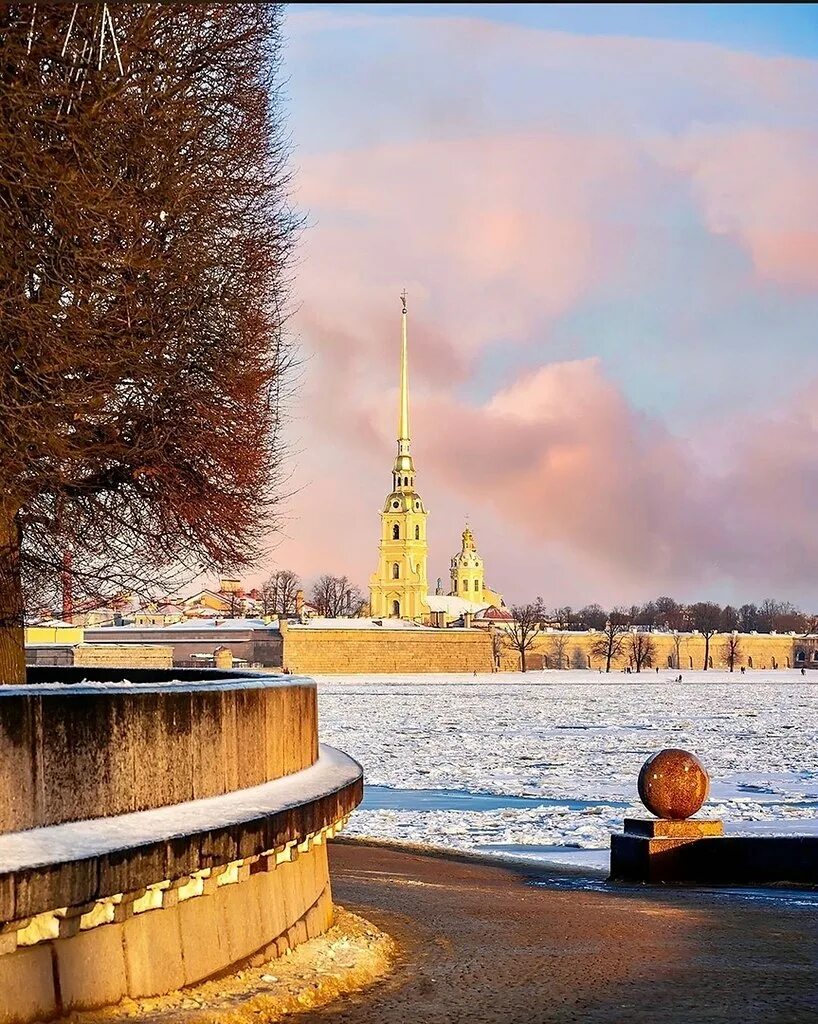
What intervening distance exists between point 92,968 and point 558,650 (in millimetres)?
186754

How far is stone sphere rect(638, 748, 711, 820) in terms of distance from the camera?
13.9 metres

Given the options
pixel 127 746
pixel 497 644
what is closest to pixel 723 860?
pixel 127 746

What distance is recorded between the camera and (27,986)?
19.8ft

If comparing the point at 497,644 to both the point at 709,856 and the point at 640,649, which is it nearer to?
the point at 640,649

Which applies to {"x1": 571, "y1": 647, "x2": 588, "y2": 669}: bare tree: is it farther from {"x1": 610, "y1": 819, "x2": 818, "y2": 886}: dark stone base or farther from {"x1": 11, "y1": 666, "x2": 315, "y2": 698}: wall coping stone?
{"x1": 11, "y1": 666, "x2": 315, "y2": 698}: wall coping stone

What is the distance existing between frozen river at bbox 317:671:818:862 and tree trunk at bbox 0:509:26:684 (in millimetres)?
7579

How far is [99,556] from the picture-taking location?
13.8 m

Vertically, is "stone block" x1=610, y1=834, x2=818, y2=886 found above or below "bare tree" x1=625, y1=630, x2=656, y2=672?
above

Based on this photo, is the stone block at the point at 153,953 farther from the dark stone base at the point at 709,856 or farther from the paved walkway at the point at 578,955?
the dark stone base at the point at 709,856

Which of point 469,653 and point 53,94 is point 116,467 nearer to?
point 53,94

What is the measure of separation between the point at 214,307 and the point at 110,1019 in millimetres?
7234

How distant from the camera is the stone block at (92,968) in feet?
20.6

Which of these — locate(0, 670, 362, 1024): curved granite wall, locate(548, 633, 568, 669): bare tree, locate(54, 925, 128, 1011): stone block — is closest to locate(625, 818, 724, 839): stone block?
locate(0, 670, 362, 1024): curved granite wall

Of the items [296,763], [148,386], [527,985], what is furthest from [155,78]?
[527,985]
